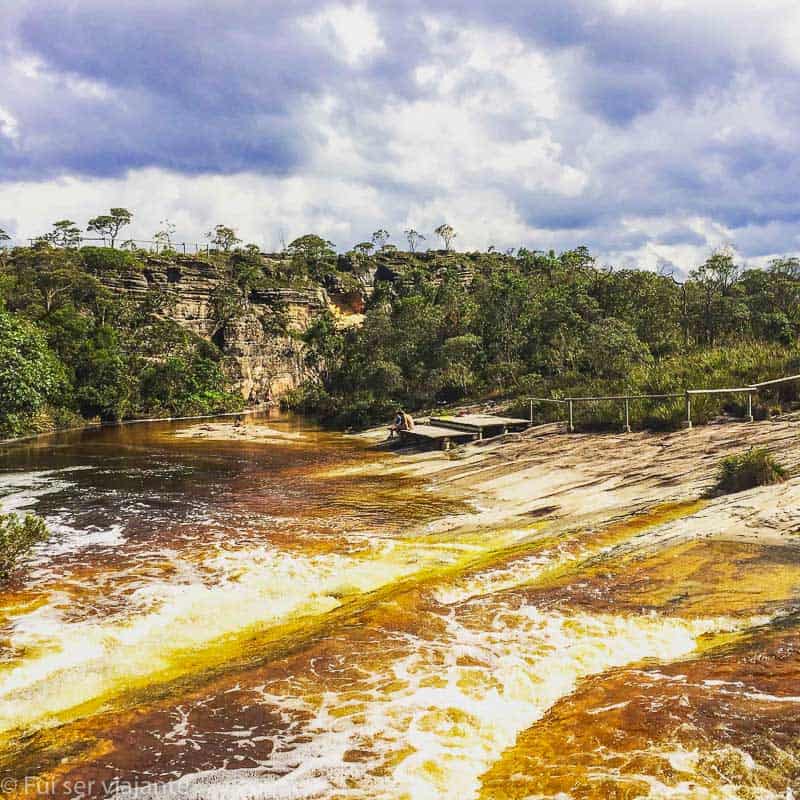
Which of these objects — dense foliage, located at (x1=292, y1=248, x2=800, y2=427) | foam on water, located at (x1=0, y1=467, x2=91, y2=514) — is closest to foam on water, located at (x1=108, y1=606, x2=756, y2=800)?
foam on water, located at (x1=0, y1=467, x2=91, y2=514)

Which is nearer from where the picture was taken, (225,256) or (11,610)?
(11,610)

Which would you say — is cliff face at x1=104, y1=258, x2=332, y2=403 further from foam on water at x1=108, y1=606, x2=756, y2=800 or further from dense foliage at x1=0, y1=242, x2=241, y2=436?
foam on water at x1=108, y1=606, x2=756, y2=800

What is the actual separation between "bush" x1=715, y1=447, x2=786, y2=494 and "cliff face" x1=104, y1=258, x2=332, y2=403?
58.1 m

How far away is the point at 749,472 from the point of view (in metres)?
11.3

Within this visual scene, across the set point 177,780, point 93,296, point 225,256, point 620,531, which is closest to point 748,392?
point 620,531

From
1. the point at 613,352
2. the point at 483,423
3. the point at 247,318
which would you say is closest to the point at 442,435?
the point at 483,423

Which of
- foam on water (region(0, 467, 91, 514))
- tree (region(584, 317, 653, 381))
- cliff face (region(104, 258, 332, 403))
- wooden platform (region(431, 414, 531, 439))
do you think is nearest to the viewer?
foam on water (region(0, 467, 91, 514))

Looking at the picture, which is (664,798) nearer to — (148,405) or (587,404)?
(587,404)

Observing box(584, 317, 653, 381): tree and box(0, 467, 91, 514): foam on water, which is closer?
box(0, 467, 91, 514): foam on water

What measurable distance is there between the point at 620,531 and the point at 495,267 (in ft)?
247

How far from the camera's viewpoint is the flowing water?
164 inches

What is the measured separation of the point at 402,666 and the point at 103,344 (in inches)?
1950

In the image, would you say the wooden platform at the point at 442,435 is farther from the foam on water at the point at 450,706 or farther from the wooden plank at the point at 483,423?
the foam on water at the point at 450,706

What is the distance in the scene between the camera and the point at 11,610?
7742mm
